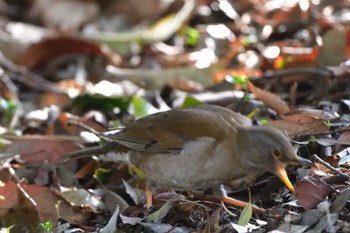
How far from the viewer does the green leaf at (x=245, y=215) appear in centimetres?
373

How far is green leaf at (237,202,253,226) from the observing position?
3.73 meters

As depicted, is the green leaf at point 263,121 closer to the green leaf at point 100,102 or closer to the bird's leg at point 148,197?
the bird's leg at point 148,197

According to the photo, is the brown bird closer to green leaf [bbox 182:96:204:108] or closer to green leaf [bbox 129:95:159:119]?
green leaf [bbox 182:96:204:108]

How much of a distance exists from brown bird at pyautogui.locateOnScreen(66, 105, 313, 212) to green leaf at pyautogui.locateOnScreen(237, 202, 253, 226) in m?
0.11

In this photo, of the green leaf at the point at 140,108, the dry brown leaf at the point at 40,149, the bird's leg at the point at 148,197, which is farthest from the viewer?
the green leaf at the point at 140,108

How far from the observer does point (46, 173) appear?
522 centimetres

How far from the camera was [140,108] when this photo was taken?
5730 mm

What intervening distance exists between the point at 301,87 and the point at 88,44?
2957mm

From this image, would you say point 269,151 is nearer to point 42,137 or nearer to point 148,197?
point 148,197

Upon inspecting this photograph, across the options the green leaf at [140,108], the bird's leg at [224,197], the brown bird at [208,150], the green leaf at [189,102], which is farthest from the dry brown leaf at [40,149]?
the bird's leg at [224,197]

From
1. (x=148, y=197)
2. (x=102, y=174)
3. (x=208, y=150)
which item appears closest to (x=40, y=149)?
(x=102, y=174)

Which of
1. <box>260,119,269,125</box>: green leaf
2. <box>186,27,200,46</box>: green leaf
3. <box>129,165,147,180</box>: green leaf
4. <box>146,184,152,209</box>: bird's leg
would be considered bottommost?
<box>186,27,200,46</box>: green leaf

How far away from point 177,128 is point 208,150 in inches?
11.4

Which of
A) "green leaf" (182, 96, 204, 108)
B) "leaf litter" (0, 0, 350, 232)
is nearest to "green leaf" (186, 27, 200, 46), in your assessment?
"leaf litter" (0, 0, 350, 232)
